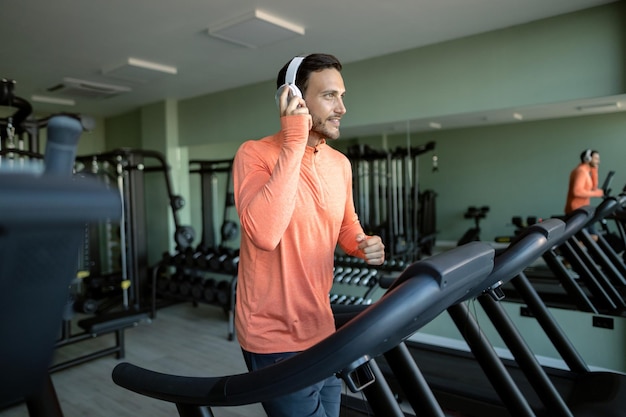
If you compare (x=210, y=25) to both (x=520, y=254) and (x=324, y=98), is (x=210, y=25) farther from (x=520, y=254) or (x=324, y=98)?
(x=520, y=254)

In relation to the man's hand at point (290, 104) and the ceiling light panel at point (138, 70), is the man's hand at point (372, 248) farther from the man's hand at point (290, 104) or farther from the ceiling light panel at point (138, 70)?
the ceiling light panel at point (138, 70)

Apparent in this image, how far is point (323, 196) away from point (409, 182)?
3.50 metres

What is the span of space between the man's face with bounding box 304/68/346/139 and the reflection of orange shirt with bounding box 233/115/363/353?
3.1 inches

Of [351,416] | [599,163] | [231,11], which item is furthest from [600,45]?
[351,416]

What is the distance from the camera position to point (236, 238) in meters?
5.71

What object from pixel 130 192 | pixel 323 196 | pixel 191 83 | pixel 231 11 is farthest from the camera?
pixel 191 83

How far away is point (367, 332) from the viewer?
67 cm

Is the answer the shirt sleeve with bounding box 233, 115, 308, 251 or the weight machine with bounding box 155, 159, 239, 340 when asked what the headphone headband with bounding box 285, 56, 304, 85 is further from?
the weight machine with bounding box 155, 159, 239, 340

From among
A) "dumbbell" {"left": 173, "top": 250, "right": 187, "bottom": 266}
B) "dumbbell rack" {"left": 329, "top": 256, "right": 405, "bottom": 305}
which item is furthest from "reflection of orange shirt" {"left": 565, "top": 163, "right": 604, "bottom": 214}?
"dumbbell" {"left": 173, "top": 250, "right": 187, "bottom": 266}

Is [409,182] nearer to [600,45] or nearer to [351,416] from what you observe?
[600,45]

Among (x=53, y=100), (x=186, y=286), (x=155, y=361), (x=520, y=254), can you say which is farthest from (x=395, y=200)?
(x=53, y=100)

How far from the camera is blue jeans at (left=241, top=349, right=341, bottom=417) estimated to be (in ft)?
3.26

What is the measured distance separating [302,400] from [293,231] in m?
0.36

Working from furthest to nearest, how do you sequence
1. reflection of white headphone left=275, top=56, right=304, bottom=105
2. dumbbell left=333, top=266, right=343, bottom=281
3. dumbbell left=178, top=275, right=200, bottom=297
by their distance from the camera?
dumbbell left=178, top=275, right=200, bottom=297
dumbbell left=333, top=266, right=343, bottom=281
reflection of white headphone left=275, top=56, right=304, bottom=105
